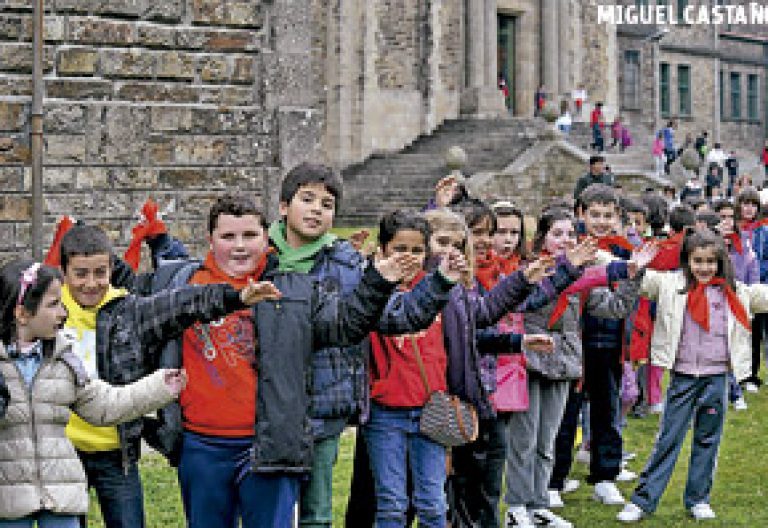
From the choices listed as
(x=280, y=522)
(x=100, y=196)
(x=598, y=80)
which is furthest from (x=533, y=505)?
(x=598, y=80)

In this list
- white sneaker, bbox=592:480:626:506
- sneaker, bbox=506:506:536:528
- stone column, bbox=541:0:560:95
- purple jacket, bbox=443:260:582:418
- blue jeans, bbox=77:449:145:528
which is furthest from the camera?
stone column, bbox=541:0:560:95

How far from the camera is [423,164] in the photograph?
29.8 metres

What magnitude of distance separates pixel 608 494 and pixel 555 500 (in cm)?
36

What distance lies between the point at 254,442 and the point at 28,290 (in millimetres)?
1031

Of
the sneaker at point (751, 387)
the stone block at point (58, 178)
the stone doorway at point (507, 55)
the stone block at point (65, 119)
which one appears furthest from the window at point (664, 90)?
the stone block at point (58, 178)

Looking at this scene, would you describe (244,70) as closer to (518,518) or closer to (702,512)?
(518,518)

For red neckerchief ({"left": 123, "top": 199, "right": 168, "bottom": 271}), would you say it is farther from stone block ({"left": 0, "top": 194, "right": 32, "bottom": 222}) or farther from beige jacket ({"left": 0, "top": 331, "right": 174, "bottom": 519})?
stone block ({"left": 0, "top": 194, "right": 32, "bottom": 222})

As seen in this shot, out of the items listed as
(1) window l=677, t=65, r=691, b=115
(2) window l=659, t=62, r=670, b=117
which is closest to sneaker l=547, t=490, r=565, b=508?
(2) window l=659, t=62, r=670, b=117

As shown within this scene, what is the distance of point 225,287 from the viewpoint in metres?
4.30

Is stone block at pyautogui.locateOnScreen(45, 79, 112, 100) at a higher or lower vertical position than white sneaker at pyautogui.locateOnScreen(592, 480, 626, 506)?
higher

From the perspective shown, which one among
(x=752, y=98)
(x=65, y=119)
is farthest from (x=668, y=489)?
(x=752, y=98)

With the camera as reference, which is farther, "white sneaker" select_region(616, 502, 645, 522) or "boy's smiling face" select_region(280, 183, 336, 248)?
"white sneaker" select_region(616, 502, 645, 522)

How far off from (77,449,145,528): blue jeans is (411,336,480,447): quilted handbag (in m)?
1.35

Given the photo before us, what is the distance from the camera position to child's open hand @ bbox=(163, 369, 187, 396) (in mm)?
4305
